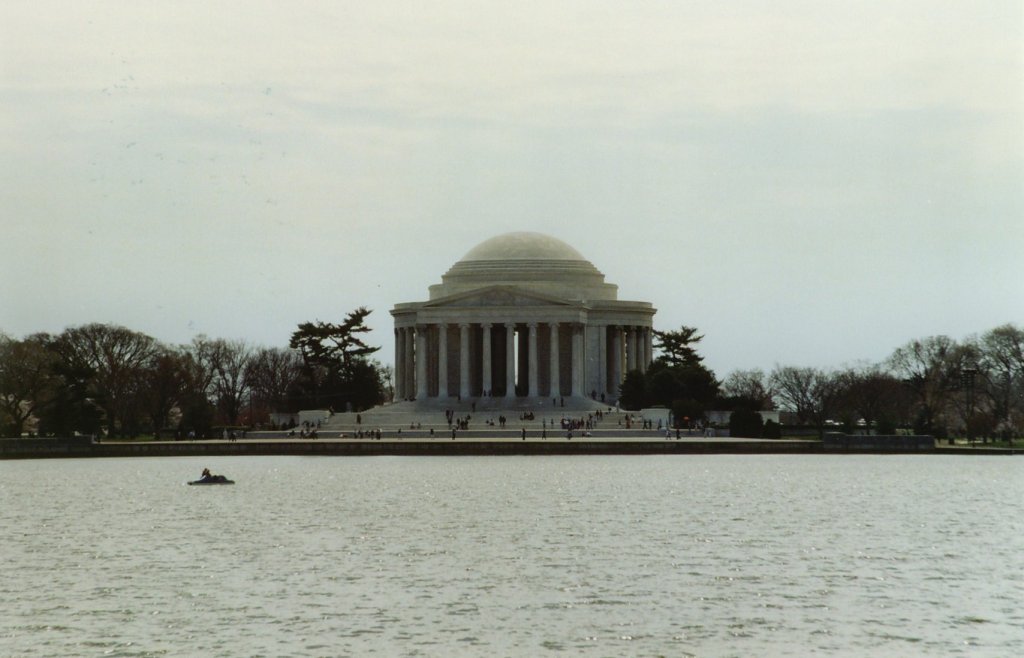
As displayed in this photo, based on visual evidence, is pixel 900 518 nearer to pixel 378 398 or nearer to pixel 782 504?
pixel 782 504

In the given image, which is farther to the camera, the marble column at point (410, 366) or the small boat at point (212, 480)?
the marble column at point (410, 366)

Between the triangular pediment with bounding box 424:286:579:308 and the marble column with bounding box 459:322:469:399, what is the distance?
5.45 ft

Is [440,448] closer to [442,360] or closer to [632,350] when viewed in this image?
[442,360]

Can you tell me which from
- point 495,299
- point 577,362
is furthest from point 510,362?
point 577,362

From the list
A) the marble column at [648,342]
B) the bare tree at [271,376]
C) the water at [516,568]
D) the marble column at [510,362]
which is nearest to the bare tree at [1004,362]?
the marble column at [648,342]

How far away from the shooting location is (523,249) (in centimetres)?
14738

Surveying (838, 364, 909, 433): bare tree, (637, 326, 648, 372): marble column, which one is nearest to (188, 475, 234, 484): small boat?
(838, 364, 909, 433): bare tree

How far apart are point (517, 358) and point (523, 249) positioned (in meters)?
8.29

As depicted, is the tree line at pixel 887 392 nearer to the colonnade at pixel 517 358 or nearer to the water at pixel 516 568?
the colonnade at pixel 517 358

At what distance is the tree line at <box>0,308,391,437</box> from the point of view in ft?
356

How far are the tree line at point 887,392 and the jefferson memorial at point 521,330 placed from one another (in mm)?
4581

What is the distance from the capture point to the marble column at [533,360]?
138 m

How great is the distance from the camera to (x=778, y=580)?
41.4 m

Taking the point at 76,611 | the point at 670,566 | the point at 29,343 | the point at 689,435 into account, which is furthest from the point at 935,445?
the point at 76,611
